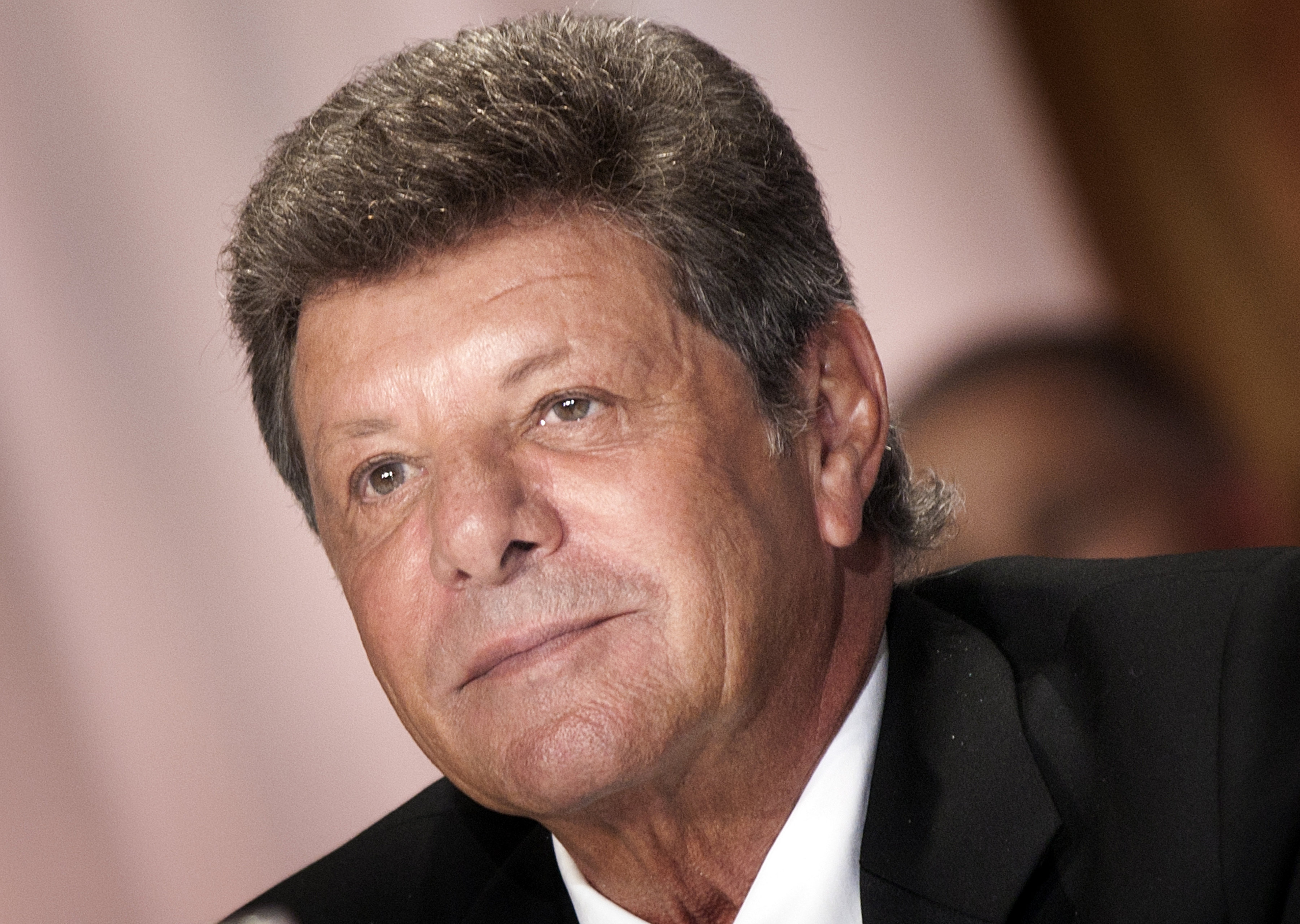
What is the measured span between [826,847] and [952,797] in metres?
0.16

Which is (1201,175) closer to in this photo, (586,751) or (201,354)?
(586,751)

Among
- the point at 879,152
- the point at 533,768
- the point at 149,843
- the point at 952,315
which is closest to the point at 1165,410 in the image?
the point at 952,315

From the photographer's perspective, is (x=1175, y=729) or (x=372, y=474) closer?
(x=1175, y=729)

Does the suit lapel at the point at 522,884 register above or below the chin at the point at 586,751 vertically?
below

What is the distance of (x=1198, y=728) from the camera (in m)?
1.52

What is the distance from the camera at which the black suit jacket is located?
1461 mm

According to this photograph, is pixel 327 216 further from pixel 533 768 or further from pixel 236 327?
pixel 533 768

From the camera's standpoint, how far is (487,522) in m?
1.50

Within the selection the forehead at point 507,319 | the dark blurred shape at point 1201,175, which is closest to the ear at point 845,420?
the forehead at point 507,319

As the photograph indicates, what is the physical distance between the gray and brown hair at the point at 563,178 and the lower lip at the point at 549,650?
33 centimetres

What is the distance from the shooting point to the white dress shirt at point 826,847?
1658 millimetres

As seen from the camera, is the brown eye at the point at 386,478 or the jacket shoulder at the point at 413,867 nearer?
the brown eye at the point at 386,478

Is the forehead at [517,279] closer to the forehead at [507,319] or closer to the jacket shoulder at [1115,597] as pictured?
the forehead at [507,319]

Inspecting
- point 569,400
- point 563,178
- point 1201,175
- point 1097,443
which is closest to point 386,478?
point 569,400
